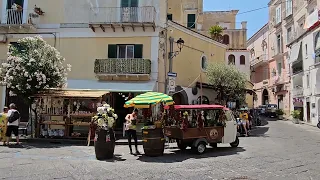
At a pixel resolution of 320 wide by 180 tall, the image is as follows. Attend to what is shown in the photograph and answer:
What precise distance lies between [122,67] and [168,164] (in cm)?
1004

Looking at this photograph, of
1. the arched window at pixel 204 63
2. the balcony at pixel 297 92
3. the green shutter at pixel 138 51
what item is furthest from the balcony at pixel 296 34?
the green shutter at pixel 138 51

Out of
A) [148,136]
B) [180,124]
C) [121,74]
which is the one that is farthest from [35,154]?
[121,74]

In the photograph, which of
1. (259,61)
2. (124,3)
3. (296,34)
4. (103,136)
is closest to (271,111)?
(296,34)

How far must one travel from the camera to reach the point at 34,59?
49.8 feet

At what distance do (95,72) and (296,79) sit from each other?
76.3ft

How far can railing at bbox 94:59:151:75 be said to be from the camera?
1841cm

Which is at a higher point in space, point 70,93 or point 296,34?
point 296,34

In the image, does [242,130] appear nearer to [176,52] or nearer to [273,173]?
[176,52]

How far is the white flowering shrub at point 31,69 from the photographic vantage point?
14969 mm

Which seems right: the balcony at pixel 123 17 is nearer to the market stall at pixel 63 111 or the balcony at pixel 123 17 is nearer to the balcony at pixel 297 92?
the market stall at pixel 63 111

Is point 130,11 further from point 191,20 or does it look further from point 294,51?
point 294,51

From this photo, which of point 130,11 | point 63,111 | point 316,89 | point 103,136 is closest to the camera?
point 103,136

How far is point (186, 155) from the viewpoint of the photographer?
11555 millimetres

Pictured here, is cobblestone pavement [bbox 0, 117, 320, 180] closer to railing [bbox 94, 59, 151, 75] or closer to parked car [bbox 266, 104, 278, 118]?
railing [bbox 94, 59, 151, 75]
